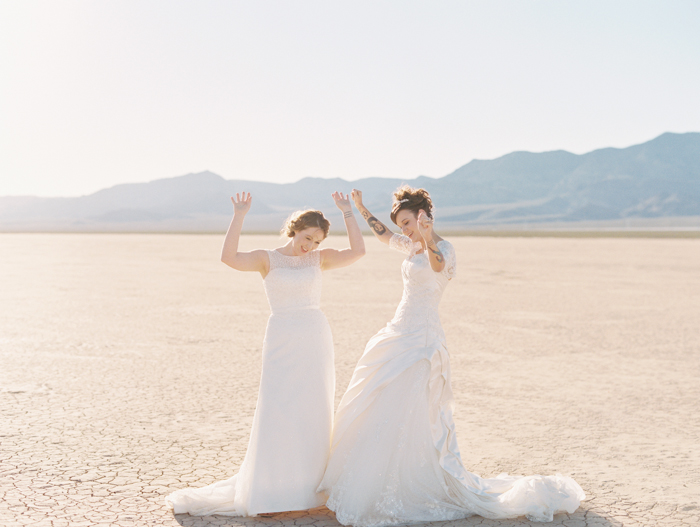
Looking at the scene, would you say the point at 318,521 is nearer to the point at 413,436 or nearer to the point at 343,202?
the point at 413,436

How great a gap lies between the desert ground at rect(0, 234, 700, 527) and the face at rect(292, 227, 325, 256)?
1.70m

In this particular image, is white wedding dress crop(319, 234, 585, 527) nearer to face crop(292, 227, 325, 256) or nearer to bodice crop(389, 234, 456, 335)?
bodice crop(389, 234, 456, 335)

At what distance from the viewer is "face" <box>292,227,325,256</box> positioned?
14.6ft

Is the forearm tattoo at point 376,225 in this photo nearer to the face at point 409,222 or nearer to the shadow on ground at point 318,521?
the face at point 409,222

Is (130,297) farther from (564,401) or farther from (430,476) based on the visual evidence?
(430,476)

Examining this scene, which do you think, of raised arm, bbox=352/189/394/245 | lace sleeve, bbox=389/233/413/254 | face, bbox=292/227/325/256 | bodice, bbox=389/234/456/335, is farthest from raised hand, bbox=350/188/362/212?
bodice, bbox=389/234/456/335

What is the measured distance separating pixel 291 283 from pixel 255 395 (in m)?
3.63

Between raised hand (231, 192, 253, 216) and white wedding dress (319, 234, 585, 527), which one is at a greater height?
raised hand (231, 192, 253, 216)

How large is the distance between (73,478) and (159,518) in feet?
3.47

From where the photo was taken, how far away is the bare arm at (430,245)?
4188mm

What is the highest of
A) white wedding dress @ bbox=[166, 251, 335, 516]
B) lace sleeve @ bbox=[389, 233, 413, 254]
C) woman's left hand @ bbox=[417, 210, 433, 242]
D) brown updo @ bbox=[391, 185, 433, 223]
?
brown updo @ bbox=[391, 185, 433, 223]

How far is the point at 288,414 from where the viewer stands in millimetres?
4383

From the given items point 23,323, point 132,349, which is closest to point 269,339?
point 132,349

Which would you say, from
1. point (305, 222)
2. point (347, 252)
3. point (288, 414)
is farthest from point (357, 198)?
point (288, 414)
